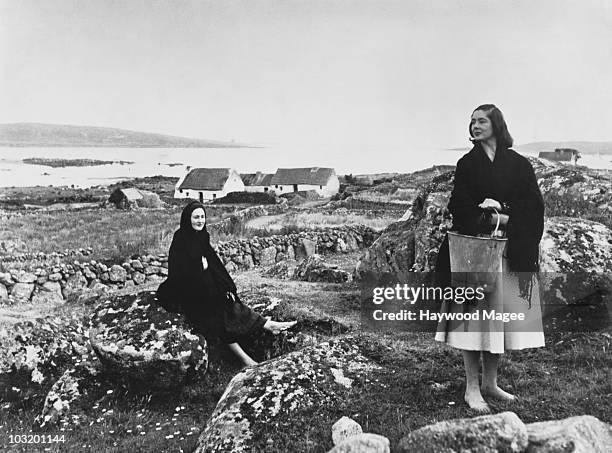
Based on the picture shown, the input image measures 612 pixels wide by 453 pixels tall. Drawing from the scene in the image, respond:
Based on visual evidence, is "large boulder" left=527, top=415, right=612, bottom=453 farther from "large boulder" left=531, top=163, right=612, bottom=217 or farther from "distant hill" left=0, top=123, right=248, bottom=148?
"distant hill" left=0, top=123, right=248, bottom=148

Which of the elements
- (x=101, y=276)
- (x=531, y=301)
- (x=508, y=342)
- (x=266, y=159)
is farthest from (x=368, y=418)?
(x=101, y=276)

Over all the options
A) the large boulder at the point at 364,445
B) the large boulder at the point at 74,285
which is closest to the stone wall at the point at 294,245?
the large boulder at the point at 74,285

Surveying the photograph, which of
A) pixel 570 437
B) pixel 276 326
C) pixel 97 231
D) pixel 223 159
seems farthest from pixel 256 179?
pixel 570 437

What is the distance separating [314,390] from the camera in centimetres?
434

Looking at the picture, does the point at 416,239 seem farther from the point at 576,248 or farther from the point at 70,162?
the point at 70,162

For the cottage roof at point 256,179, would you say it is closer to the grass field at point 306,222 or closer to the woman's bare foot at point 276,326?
the grass field at point 306,222

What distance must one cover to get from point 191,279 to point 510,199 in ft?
9.71

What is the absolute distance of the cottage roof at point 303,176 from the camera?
6.55 meters

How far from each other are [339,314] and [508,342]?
2.27 meters

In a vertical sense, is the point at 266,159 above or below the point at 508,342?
above

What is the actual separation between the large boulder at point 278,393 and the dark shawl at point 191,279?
1.09 m

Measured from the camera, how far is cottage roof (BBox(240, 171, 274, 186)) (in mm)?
6676

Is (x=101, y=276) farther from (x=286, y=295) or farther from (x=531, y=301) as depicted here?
(x=531, y=301)

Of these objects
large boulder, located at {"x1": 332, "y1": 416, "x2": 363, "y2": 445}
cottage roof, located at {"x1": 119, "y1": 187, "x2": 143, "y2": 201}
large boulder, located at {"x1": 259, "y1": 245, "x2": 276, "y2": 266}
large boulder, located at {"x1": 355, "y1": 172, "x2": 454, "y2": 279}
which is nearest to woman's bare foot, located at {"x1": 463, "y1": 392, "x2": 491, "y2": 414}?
large boulder, located at {"x1": 332, "y1": 416, "x2": 363, "y2": 445}
